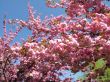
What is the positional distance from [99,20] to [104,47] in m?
1.24

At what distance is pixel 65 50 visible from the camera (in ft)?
32.4

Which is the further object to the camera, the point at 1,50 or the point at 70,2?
the point at 1,50

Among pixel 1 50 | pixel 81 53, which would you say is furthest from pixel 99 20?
pixel 1 50

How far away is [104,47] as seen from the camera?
946 cm

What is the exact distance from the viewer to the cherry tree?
9.87 metres

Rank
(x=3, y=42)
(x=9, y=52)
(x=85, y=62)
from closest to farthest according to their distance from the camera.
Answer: (x=85, y=62), (x=9, y=52), (x=3, y=42)

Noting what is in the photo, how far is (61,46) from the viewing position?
9797 mm

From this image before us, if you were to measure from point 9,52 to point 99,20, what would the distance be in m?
4.47

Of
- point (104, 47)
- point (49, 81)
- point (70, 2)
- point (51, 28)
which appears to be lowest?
point (104, 47)

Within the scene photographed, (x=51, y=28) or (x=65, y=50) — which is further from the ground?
(x=51, y=28)

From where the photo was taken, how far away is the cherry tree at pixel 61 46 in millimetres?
9867

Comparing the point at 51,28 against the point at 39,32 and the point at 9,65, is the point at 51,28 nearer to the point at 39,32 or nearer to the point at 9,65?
the point at 39,32

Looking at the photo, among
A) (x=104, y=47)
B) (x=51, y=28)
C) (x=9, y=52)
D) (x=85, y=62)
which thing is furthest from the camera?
(x=9, y=52)

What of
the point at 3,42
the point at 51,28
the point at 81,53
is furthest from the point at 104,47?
the point at 3,42
